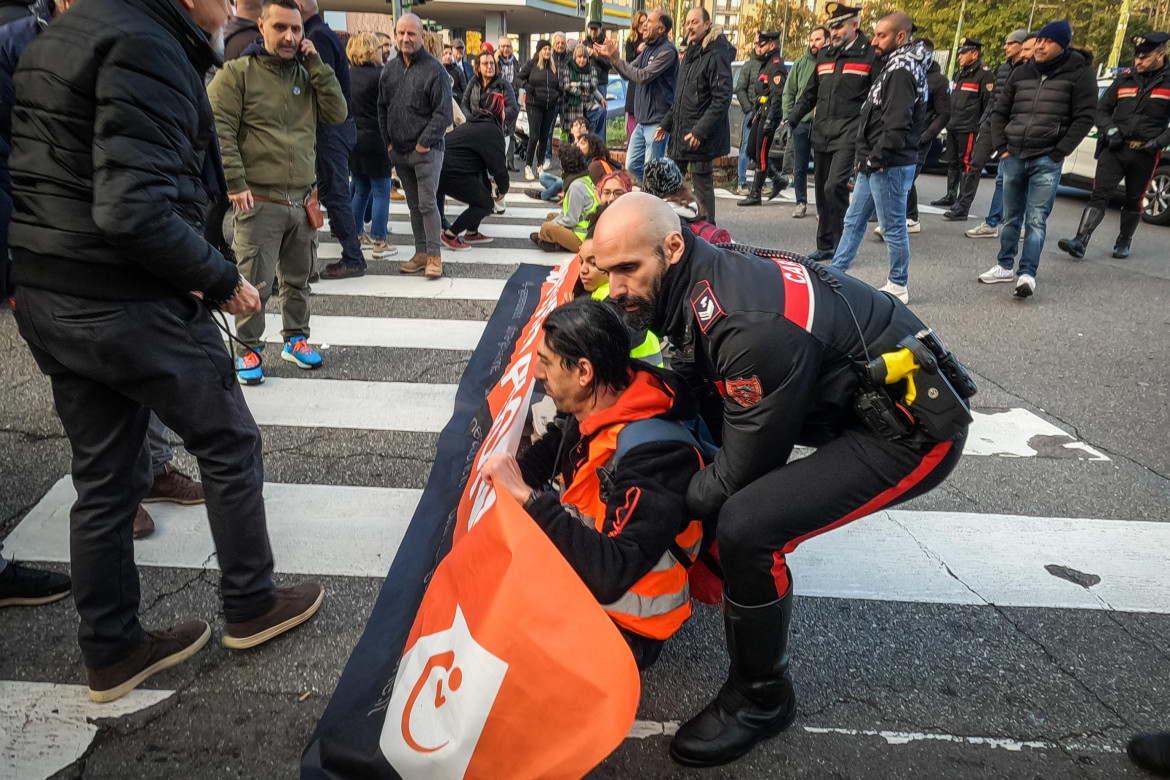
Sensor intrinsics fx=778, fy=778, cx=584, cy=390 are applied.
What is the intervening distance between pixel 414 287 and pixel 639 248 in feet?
16.5

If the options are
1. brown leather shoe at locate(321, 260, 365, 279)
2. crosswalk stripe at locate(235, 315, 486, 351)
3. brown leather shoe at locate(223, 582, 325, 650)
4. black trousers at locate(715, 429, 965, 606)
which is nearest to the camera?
black trousers at locate(715, 429, 965, 606)

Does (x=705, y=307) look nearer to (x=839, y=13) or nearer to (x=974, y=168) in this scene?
(x=839, y=13)

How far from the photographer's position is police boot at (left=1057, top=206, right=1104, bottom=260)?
8.20 metres

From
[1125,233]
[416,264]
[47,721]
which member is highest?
[1125,233]

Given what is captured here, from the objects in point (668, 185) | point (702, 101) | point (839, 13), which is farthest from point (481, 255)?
point (839, 13)

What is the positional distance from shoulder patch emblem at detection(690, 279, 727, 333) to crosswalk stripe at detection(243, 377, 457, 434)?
8.13 feet

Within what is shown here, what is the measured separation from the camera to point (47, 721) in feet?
7.45

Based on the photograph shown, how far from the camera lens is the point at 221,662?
2518mm

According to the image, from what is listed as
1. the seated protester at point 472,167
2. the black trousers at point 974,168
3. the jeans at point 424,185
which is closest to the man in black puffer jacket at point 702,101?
the seated protester at point 472,167

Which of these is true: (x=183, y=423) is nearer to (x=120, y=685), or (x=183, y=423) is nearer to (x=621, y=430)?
(x=120, y=685)

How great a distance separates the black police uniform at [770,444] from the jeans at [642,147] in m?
6.91

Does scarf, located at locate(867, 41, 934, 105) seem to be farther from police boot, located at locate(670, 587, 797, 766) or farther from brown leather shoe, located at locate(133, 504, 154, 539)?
brown leather shoe, located at locate(133, 504, 154, 539)

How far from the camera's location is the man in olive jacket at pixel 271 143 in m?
4.29

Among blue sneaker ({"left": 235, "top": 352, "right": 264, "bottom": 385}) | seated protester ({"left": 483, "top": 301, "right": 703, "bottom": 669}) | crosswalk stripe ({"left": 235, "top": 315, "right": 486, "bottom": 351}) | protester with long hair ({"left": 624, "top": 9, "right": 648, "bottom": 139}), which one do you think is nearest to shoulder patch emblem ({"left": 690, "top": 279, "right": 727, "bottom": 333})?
seated protester ({"left": 483, "top": 301, "right": 703, "bottom": 669})
